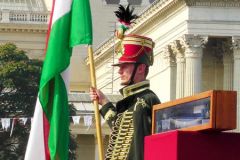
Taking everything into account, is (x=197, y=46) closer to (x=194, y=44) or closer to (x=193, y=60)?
(x=194, y=44)

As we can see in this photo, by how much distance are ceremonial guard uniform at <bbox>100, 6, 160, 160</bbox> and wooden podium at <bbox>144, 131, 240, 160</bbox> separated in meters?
2.06

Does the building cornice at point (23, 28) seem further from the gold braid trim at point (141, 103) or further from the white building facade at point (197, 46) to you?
the gold braid trim at point (141, 103)

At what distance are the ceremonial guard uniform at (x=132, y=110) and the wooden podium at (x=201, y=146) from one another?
2.06m

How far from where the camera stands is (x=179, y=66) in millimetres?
73938

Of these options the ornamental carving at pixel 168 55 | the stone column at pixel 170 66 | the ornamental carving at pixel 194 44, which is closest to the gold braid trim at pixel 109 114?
the ornamental carving at pixel 194 44

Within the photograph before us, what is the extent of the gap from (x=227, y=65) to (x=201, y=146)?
209 feet

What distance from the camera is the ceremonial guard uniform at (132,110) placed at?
1184 cm

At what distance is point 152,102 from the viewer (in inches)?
472

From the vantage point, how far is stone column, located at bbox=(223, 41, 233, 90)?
2859 inches

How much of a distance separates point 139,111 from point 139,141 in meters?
0.24

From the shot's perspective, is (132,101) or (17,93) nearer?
(132,101)

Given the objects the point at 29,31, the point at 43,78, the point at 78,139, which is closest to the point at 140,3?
the point at 29,31

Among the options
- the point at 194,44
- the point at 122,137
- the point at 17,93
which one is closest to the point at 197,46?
the point at 194,44

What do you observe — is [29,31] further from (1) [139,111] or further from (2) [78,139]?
(1) [139,111]
